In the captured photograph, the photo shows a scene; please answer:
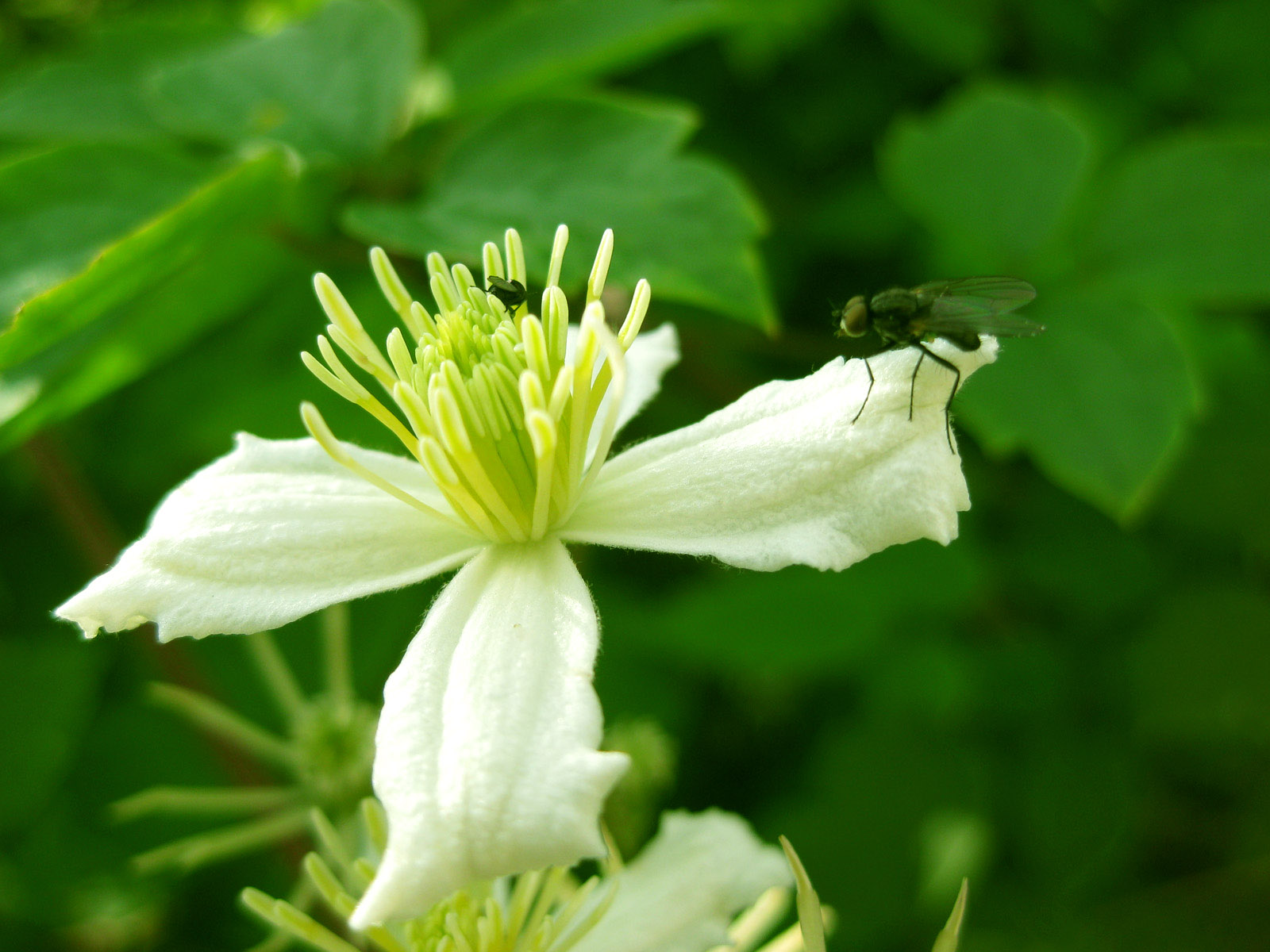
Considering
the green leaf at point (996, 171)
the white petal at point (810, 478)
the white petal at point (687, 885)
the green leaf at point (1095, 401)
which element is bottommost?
the white petal at point (687, 885)

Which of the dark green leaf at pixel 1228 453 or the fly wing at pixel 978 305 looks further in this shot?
the dark green leaf at pixel 1228 453

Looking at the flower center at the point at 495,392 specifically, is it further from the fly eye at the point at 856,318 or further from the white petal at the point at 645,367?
the fly eye at the point at 856,318

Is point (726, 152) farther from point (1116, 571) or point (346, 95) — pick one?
point (1116, 571)

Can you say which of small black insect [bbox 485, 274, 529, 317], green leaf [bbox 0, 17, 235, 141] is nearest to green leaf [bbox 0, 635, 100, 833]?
green leaf [bbox 0, 17, 235, 141]

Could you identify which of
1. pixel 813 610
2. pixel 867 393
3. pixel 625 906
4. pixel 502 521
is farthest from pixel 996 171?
pixel 625 906

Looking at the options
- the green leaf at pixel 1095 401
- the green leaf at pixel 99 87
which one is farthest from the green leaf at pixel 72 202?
the green leaf at pixel 1095 401

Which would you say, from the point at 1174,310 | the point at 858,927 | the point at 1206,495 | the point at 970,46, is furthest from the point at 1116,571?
the point at 970,46
